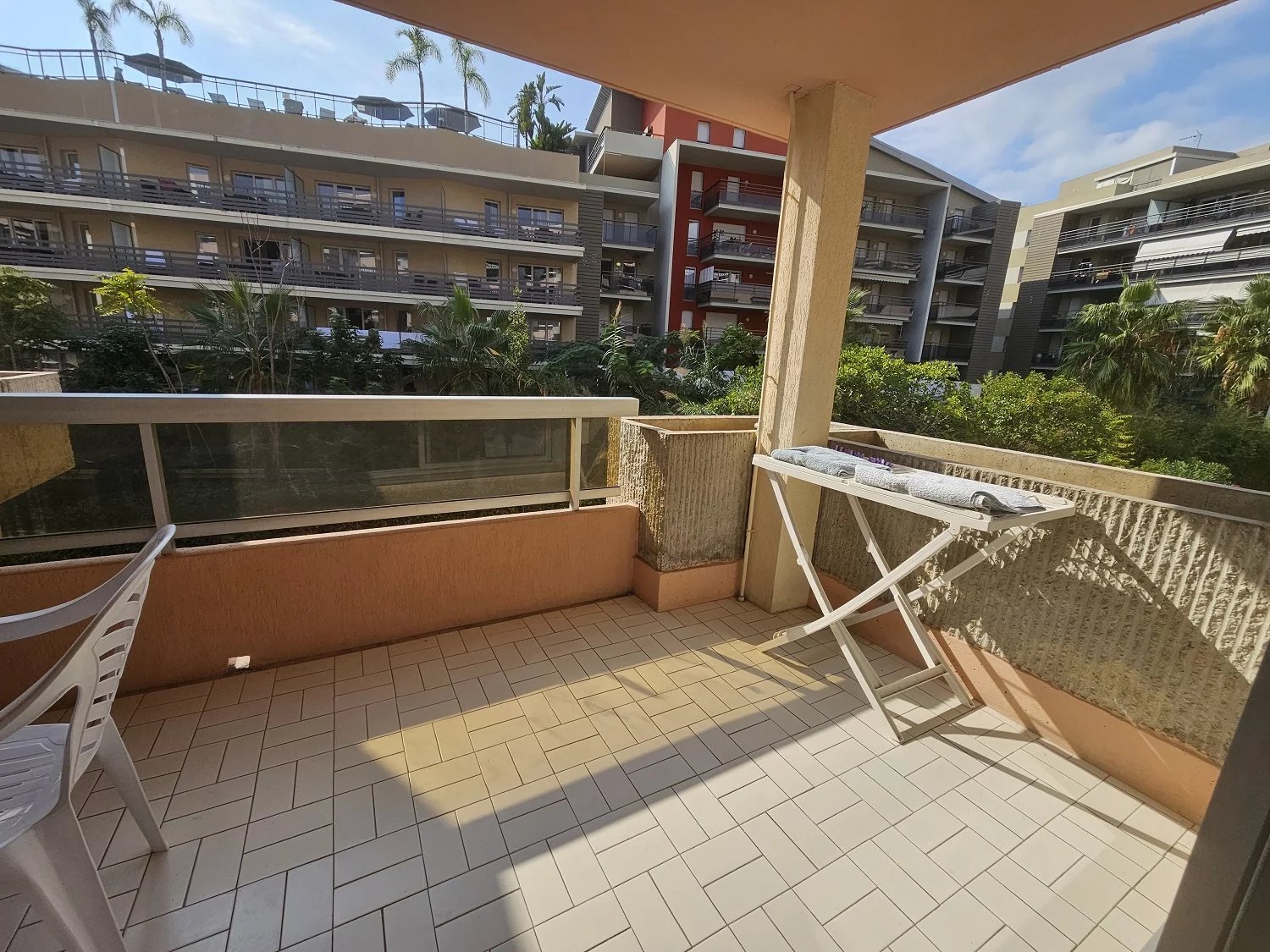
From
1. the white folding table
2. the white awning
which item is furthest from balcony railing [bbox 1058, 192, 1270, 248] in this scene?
the white folding table

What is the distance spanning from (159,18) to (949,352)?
1200 inches

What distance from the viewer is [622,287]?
1686 cm

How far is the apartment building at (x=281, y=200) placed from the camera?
11.9m

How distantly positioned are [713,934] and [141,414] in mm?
2697

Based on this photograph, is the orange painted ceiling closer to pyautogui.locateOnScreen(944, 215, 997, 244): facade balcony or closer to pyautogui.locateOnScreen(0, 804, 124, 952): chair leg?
pyautogui.locateOnScreen(0, 804, 124, 952): chair leg

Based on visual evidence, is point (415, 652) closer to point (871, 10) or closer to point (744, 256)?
point (871, 10)

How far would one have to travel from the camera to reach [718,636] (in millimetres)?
2873

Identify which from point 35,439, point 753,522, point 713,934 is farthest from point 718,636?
point 35,439

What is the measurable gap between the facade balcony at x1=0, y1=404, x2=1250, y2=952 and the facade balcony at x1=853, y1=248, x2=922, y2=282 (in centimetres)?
1849

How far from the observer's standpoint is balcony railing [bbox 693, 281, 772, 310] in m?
16.5

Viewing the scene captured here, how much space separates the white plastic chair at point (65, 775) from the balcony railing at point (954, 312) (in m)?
24.5

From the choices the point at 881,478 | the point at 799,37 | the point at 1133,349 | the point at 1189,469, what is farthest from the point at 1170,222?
the point at 881,478

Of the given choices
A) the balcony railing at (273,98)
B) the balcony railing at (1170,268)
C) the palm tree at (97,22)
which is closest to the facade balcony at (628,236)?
the balcony railing at (273,98)

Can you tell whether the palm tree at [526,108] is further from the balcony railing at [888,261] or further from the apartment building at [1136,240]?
the apartment building at [1136,240]
